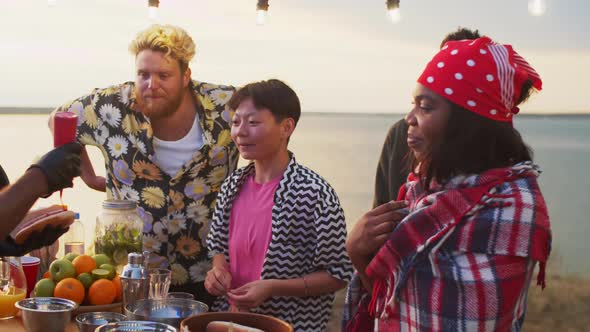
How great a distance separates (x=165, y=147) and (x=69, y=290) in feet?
3.00

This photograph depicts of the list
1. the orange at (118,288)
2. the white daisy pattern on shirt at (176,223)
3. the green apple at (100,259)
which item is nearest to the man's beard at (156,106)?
the white daisy pattern on shirt at (176,223)

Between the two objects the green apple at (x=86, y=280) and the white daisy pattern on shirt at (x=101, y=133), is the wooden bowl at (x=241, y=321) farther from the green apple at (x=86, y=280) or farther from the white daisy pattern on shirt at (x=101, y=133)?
the white daisy pattern on shirt at (x=101, y=133)

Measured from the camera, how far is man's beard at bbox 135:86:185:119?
3146 mm

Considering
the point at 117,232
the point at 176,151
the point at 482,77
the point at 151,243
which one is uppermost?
the point at 482,77

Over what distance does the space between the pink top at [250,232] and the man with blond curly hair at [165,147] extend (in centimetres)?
41

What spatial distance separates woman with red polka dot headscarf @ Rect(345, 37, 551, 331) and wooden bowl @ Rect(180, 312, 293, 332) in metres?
0.25

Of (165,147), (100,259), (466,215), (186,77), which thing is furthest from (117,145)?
(466,215)

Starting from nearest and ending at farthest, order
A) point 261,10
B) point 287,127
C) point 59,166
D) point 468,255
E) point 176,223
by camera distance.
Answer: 1. point 468,255
2. point 59,166
3. point 287,127
4. point 176,223
5. point 261,10

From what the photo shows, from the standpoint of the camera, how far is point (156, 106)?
10.3ft

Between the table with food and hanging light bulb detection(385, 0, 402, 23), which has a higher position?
hanging light bulb detection(385, 0, 402, 23)

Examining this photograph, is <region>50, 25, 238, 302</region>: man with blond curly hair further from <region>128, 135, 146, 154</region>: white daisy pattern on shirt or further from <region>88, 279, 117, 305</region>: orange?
<region>88, 279, 117, 305</region>: orange

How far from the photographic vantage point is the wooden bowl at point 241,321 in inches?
74.5

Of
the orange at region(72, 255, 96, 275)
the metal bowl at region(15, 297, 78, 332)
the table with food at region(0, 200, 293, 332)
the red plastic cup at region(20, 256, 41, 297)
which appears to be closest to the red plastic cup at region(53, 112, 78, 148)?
the table with food at region(0, 200, 293, 332)

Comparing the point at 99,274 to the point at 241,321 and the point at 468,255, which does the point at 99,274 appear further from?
the point at 468,255
